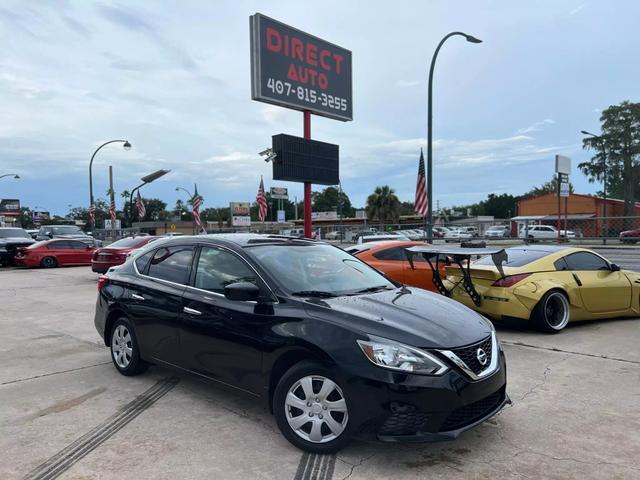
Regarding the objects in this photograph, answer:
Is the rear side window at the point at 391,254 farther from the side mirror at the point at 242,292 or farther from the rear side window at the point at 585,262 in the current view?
the side mirror at the point at 242,292

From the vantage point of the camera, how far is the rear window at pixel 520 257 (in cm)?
752

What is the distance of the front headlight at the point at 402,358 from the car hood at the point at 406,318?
0.06 meters

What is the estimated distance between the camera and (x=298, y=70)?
49.4 ft

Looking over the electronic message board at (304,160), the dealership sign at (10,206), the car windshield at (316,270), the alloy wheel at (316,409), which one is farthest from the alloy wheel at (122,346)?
the dealership sign at (10,206)

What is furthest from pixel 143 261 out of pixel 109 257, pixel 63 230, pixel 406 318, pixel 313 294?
pixel 63 230

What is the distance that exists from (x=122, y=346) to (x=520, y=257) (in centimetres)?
583

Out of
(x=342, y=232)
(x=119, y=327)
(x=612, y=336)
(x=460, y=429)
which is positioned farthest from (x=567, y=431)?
(x=342, y=232)

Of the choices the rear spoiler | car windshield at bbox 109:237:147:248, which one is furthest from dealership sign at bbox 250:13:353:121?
the rear spoiler

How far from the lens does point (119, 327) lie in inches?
213

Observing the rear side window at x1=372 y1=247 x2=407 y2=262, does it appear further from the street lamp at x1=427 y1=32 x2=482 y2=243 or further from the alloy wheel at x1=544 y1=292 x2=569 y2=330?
the street lamp at x1=427 y1=32 x2=482 y2=243

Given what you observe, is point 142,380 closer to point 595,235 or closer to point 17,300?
point 17,300

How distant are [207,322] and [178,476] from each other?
1.34 meters

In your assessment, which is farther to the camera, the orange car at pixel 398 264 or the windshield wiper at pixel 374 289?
the orange car at pixel 398 264

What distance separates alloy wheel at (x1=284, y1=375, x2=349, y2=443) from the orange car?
233 inches
